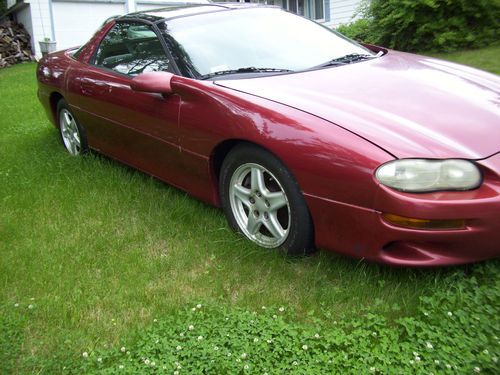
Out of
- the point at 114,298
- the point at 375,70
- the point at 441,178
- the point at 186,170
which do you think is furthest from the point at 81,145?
the point at 441,178

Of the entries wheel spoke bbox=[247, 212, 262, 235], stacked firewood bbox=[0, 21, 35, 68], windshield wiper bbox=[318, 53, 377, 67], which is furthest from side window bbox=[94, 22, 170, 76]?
stacked firewood bbox=[0, 21, 35, 68]

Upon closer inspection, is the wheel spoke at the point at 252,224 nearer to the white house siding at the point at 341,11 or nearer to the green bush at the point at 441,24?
the green bush at the point at 441,24

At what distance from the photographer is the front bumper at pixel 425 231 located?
2.36m

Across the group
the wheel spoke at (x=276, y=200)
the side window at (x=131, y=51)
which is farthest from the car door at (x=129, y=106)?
the wheel spoke at (x=276, y=200)

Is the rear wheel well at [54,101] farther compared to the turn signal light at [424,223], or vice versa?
the rear wheel well at [54,101]

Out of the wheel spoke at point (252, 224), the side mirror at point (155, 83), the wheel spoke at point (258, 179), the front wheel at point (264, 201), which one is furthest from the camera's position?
the side mirror at point (155, 83)

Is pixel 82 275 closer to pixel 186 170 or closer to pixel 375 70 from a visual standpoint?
pixel 186 170

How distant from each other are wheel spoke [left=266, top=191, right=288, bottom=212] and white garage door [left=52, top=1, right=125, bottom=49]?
14.6m

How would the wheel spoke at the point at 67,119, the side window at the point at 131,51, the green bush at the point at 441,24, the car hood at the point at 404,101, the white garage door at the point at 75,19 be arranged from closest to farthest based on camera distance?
the car hood at the point at 404,101
the side window at the point at 131,51
the wheel spoke at the point at 67,119
the green bush at the point at 441,24
the white garage door at the point at 75,19

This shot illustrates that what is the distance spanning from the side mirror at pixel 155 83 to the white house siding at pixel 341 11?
1306 cm

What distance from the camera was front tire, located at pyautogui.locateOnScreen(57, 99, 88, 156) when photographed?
16.2 ft

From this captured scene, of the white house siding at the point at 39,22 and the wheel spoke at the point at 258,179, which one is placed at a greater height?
the white house siding at the point at 39,22


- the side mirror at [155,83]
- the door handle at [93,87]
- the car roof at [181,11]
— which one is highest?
the car roof at [181,11]

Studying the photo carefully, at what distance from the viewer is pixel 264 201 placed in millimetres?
3041
